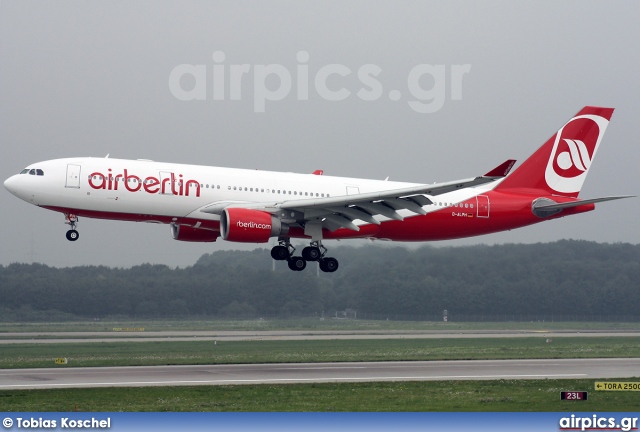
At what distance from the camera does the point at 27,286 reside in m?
81.9

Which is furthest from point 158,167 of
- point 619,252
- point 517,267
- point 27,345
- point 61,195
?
point 619,252

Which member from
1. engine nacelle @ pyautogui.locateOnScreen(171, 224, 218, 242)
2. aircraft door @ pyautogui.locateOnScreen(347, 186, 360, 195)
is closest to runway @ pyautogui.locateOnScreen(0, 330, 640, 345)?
engine nacelle @ pyautogui.locateOnScreen(171, 224, 218, 242)

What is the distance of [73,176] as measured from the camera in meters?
42.6

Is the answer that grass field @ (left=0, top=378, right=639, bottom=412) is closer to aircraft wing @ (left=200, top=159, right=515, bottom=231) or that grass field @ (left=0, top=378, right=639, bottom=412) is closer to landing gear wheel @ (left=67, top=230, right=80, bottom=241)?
aircraft wing @ (left=200, top=159, right=515, bottom=231)

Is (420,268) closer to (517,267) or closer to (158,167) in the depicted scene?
(517,267)

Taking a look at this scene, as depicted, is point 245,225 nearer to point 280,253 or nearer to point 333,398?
point 280,253

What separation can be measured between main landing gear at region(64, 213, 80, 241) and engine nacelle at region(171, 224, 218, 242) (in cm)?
510

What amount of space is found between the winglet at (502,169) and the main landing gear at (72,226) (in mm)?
18850

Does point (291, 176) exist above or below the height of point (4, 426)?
above

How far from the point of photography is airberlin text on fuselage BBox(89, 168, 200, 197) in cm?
4269

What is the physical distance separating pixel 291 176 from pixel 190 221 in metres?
5.54

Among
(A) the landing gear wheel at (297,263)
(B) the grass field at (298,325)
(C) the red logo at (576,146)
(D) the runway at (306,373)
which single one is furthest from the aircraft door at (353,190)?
(B) the grass field at (298,325)

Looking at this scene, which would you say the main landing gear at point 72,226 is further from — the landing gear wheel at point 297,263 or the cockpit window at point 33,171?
the landing gear wheel at point 297,263

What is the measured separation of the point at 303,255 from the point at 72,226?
11.5m
